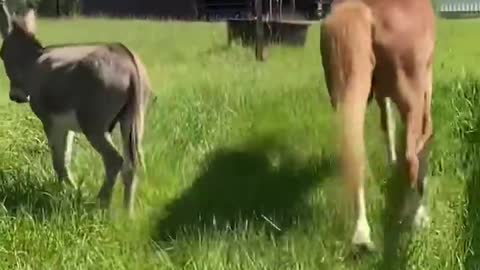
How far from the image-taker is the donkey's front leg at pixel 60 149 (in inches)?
157

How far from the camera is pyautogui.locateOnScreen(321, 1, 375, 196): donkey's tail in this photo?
322 cm

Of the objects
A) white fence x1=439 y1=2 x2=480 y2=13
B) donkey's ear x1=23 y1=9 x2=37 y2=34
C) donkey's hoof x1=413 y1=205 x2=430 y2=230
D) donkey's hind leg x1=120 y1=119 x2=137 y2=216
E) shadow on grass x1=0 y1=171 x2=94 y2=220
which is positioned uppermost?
donkey's ear x1=23 y1=9 x2=37 y2=34

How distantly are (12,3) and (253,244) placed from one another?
5.13 feet

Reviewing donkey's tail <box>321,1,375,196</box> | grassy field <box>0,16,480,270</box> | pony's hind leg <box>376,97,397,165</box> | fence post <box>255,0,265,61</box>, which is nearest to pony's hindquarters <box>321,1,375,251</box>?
donkey's tail <box>321,1,375,196</box>

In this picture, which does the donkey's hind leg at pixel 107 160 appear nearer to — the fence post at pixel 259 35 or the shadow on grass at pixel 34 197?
the shadow on grass at pixel 34 197

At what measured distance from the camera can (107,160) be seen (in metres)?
3.88

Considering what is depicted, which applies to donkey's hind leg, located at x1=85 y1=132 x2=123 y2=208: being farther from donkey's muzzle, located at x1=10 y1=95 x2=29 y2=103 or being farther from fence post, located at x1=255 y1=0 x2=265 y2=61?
fence post, located at x1=255 y1=0 x2=265 y2=61

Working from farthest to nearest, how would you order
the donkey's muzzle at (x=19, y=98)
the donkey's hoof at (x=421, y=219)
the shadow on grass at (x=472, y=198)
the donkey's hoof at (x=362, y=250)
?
the donkey's muzzle at (x=19, y=98) < the donkey's hoof at (x=421, y=219) < the shadow on grass at (x=472, y=198) < the donkey's hoof at (x=362, y=250)

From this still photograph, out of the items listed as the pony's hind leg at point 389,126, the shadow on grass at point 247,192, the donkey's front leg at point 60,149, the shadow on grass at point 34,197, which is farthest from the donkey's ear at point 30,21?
the pony's hind leg at point 389,126

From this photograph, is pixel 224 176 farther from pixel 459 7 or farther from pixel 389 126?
pixel 459 7

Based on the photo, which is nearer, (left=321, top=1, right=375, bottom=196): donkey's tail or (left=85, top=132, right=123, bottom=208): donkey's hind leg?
(left=321, top=1, right=375, bottom=196): donkey's tail

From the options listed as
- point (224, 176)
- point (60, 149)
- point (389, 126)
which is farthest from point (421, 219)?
point (60, 149)

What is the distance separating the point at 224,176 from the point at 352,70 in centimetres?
103

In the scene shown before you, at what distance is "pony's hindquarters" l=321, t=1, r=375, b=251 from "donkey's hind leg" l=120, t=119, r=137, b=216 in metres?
0.84
